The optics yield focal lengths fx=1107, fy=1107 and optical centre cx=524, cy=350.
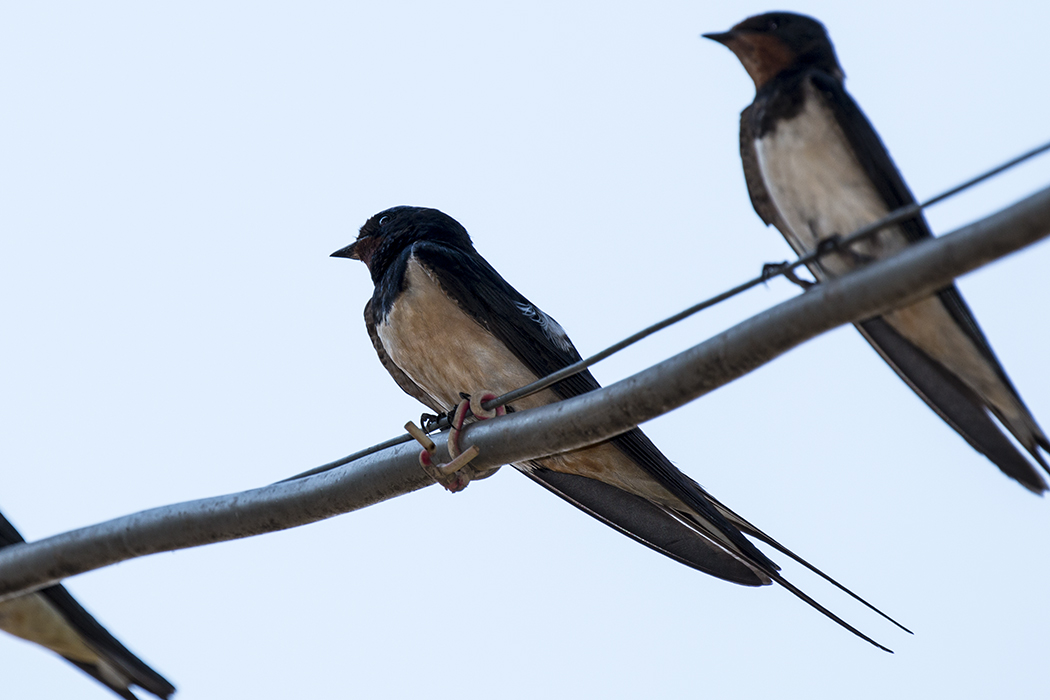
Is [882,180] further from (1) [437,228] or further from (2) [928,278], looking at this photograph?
(1) [437,228]

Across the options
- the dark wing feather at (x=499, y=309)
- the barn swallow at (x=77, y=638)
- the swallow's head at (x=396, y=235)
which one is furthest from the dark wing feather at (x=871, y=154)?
the barn swallow at (x=77, y=638)

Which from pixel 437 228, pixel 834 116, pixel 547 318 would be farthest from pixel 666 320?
pixel 437 228

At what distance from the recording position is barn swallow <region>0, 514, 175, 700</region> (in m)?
2.67

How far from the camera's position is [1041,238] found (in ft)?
5.06

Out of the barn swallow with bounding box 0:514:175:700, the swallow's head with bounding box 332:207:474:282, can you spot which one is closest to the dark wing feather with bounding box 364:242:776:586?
the swallow's head with bounding box 332:207:474:282

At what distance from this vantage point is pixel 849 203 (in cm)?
240

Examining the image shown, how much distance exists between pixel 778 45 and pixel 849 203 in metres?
0.57

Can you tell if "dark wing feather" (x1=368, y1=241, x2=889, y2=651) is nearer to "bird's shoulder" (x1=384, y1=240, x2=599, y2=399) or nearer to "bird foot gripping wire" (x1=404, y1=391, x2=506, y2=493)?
"bird's shoulder" (x1=384, y1=240, x2=599, y2=399)

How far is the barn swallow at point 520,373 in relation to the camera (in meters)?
3.02

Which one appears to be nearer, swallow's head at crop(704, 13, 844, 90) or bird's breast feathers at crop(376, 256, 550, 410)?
swallow's head at crop(704, 13, 844, 90)

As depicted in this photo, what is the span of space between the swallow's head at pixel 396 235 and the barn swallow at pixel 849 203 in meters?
1.41

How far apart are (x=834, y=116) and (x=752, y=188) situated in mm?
387

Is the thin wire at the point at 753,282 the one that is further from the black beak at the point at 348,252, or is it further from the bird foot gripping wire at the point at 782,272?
the black beak at the point at 348,252

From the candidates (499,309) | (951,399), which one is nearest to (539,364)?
(499,309)
